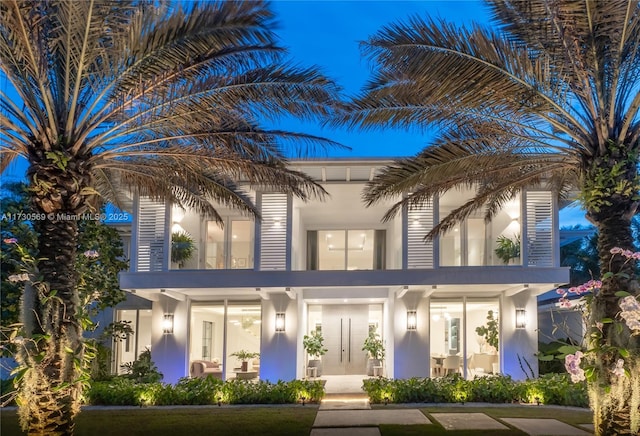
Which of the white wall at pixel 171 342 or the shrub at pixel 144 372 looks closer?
the shrub at pixel 144 372

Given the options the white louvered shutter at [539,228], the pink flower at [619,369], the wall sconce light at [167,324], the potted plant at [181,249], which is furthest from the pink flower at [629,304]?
the wall sconce light at [167,324]

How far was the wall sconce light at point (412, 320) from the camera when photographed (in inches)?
627

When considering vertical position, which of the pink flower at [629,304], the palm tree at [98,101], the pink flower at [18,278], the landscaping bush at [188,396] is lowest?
the landscaping bush at [188,396]

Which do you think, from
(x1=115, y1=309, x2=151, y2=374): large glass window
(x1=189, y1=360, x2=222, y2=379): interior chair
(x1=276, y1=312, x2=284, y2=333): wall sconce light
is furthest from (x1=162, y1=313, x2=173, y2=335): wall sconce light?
(x1=276, y1=312, x2=284, y2=333): wall sconce light

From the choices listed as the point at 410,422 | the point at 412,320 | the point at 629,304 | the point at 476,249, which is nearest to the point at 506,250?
the point at 476,249

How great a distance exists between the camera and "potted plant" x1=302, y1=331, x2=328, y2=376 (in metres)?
18.0

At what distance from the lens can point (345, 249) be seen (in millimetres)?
19875

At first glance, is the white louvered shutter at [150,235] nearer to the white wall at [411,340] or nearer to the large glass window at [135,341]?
the large glass window at [135,341]

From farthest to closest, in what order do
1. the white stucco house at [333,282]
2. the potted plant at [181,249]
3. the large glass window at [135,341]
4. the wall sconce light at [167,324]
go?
the large glass window at [135,341] < the wall sconce light at [167,324] < the potted plant at [181,249] < the white stucco house at [333,282]

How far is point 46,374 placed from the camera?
23.7 feet

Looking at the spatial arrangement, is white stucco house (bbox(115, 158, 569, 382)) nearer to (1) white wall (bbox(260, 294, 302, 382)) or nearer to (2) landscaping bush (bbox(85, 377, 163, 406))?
(1) white wall (bbox(260, 294, 302, 382))

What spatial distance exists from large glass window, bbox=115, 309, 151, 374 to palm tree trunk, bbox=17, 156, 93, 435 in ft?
36.9

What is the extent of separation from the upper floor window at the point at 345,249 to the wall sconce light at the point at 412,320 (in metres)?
3.74

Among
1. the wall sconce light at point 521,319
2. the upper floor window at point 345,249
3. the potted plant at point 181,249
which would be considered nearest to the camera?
the potted plant at point 181,249
